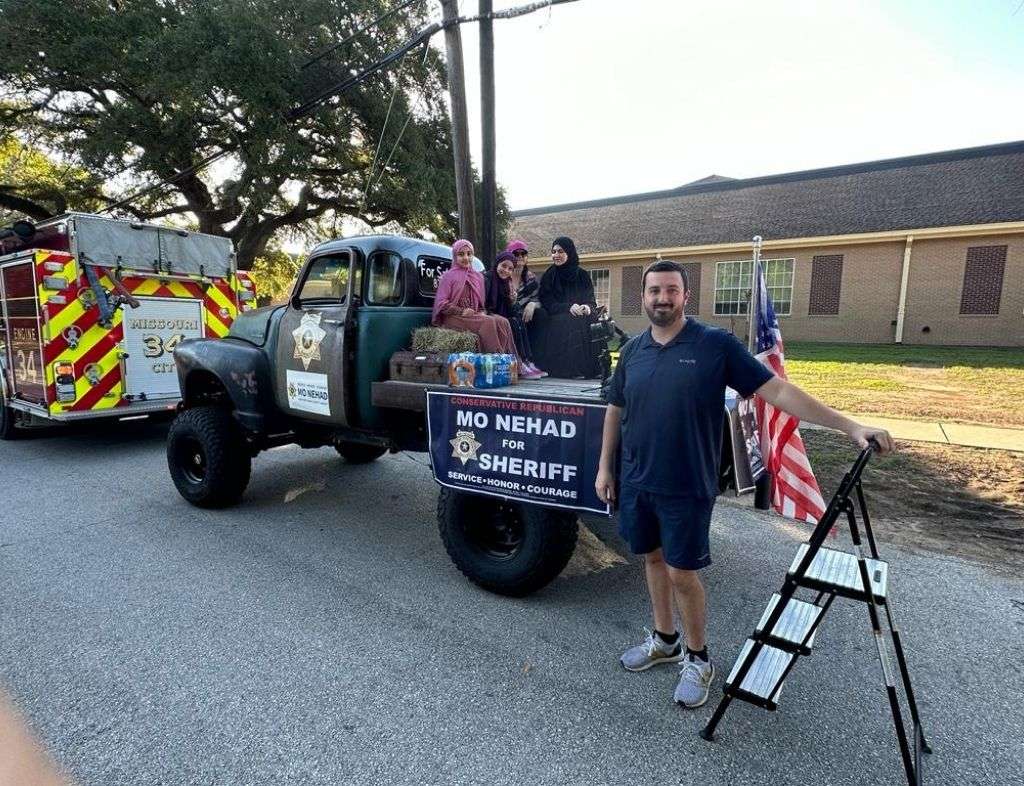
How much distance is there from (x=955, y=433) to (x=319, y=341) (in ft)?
23.1

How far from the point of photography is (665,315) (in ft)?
7.68

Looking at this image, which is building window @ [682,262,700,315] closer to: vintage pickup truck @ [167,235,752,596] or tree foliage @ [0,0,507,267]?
tree foliage @ [0,0,507,267]

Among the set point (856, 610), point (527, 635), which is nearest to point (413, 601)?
point (527, 635)

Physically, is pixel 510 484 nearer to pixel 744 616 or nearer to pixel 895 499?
pixel 744 616

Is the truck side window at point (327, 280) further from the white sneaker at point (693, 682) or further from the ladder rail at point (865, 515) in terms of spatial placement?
the ladder rail at point (865, 515)

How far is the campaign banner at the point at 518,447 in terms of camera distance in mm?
2885

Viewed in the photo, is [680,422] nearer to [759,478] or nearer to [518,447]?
[518,447]

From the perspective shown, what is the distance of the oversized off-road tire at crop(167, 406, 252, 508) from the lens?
4.79 m

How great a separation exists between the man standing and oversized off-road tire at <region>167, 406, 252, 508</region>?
3.69m

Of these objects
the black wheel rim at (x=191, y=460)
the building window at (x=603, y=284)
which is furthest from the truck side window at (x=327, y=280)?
the building window at (x=603, y=284)

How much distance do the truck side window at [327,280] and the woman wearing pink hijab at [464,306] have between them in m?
0.71

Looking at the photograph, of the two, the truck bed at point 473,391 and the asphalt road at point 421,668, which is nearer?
the asphalt road at point 421,668

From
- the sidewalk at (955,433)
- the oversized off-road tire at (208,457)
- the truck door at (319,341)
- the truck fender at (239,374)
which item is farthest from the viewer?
the sidewalk at (955,433)

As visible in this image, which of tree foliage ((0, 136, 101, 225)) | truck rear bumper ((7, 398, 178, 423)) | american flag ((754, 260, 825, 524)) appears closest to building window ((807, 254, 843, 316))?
american flag ((754, 260, 825, 524))
